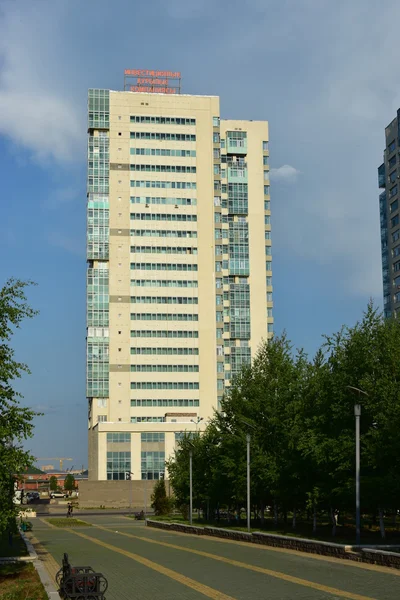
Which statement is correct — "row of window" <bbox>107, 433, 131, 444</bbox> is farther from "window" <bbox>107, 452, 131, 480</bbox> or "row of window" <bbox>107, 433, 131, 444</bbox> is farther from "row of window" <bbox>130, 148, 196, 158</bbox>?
"row of window" <bbox>130, 148, 196, 158</bbox>

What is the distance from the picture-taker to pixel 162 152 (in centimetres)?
13925

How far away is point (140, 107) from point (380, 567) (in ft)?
402

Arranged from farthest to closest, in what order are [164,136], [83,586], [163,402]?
1. [164,136]
2. [163,402]
3. [83,586]

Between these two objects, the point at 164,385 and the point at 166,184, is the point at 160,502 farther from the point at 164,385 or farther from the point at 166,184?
the point at 166,184

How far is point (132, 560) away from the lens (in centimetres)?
3169

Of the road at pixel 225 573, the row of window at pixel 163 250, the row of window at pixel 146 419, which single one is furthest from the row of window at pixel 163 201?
the road at pixel 225 573

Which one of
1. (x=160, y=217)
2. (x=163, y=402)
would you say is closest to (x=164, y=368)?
(x=163, y=402)

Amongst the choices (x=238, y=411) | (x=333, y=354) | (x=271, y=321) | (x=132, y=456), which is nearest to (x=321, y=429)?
(x=333, y=354)

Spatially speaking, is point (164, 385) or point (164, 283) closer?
point (164, 385)

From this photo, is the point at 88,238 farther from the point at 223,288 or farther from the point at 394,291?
the point at 394,291

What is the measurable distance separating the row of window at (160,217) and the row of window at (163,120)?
1696 centimetres

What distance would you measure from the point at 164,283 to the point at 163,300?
302 cm

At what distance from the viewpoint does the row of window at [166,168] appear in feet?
453

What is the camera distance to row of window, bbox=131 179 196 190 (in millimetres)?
137500
